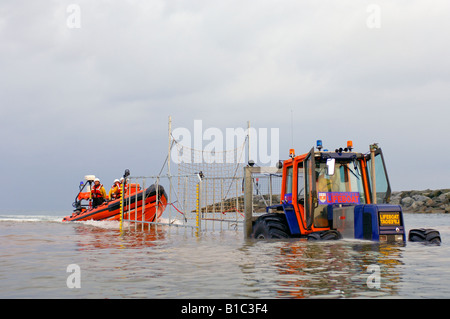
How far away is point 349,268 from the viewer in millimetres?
6363

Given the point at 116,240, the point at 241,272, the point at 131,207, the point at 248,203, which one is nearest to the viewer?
the point at 241,272

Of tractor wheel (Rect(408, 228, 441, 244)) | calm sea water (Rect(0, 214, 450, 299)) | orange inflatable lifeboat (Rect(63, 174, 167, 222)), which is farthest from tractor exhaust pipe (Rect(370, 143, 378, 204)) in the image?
orange inflatable lifeboat (Rect(63, 174, 167, 222))

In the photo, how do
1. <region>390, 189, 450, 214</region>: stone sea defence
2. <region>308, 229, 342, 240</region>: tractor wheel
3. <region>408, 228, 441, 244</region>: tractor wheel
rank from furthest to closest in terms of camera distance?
1. <region>390, 189, 450, 214</region>: stone sea defence
2. <region>408, 228, 441, 244</region>: tractor wheel
3. <region>308, 229, 342, 240</region>: tractor wheel

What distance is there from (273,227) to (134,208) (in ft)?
39.7

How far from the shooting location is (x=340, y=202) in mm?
9828

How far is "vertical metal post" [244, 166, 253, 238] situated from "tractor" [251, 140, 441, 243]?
1.39m

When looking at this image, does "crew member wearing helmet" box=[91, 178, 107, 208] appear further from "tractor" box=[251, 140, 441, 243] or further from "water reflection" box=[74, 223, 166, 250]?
"tractor" box=[251, 140, 441, 243]

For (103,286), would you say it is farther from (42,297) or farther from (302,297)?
(302,297)

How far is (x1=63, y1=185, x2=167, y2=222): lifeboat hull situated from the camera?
20297mm

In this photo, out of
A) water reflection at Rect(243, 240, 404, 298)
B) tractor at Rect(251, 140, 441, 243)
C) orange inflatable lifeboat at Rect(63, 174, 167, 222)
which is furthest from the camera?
orange inflatable lifeboat at Rect(63, 174, 167, 222)

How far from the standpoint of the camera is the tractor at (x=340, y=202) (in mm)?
8977

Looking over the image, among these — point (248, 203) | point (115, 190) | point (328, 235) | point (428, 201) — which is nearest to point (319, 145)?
point (328, 235)

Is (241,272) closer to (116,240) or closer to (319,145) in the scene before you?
(319,145)

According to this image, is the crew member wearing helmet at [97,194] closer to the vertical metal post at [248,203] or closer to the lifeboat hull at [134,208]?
the lifeboat hull at [134,208]
